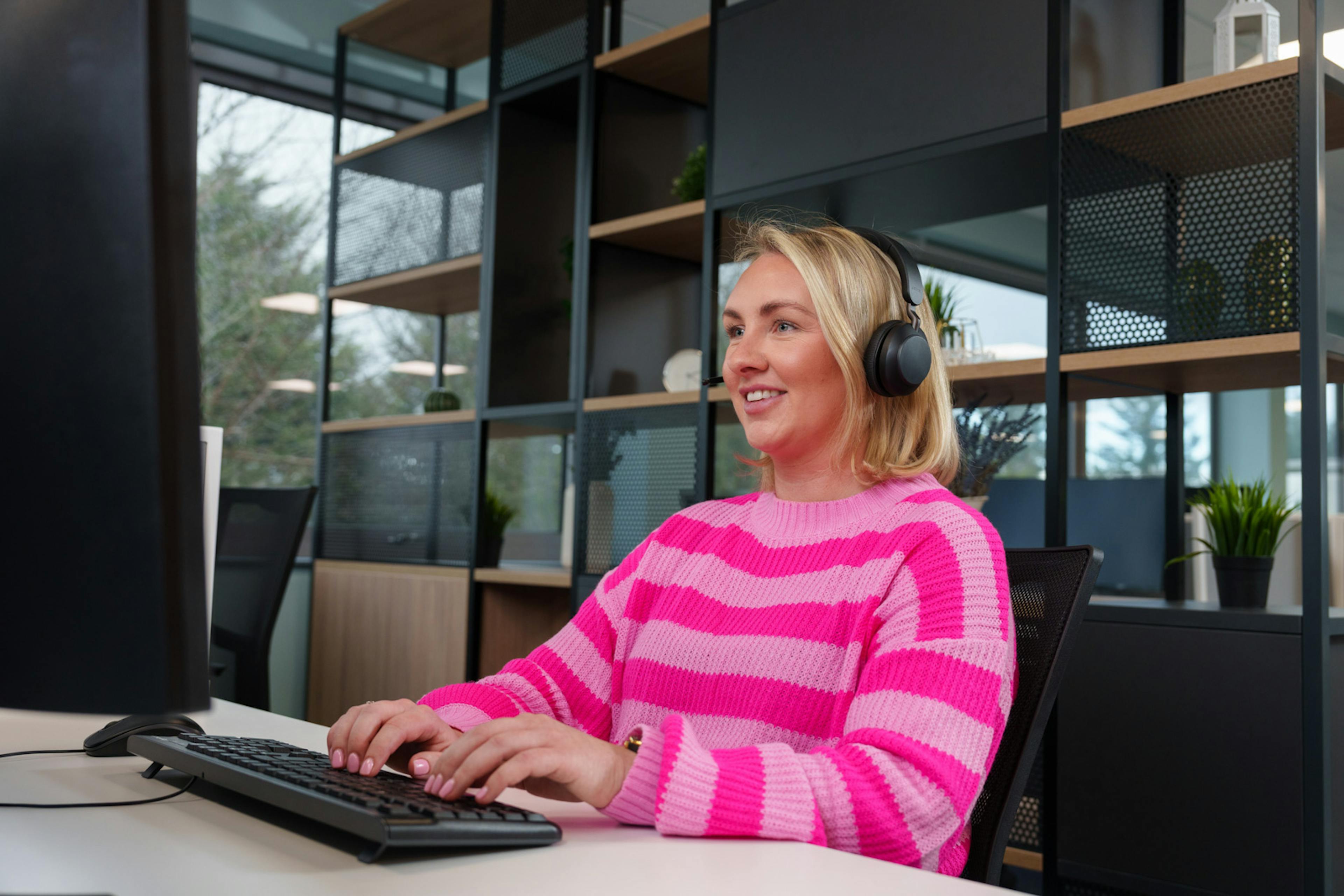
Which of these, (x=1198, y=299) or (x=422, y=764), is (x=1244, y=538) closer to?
(x=1198, y=299)

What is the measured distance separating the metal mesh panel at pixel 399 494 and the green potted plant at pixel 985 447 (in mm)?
1562

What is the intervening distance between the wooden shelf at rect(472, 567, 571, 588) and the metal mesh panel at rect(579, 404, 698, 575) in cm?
14

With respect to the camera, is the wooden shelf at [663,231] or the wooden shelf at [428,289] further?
the wooden shelf at [428,289]

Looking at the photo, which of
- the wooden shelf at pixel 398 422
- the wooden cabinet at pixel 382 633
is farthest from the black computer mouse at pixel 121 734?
the wooden shelf at pixel 398 422

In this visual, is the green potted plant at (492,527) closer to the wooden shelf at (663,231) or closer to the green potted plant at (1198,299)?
the wooden shelf at (663,231)

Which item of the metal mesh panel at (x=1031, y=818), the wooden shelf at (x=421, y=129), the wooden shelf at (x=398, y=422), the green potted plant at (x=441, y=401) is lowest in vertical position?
the metal mesh panel at (x=1031, y=818)

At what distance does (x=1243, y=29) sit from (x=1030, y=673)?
4.54ft

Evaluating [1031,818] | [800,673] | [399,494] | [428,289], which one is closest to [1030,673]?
[800,673]

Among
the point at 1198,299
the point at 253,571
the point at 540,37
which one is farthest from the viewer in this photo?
the point at 540,37

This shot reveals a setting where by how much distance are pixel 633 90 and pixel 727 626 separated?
7.06 ft

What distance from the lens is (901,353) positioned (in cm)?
120

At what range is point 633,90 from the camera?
298 centimetres

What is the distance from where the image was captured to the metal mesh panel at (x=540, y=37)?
9.86 feet

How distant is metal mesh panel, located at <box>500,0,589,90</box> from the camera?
9.86 feet
